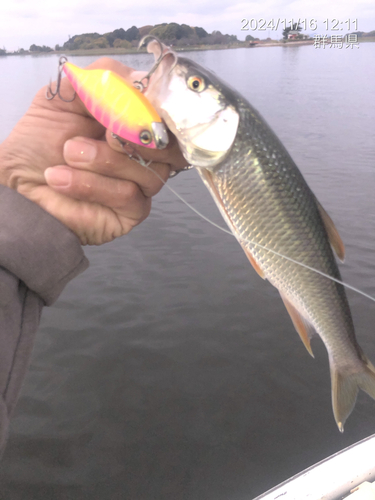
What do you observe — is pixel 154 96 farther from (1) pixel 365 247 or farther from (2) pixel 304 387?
(1) pixel 365 247

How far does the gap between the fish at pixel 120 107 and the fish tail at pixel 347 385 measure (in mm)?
1959

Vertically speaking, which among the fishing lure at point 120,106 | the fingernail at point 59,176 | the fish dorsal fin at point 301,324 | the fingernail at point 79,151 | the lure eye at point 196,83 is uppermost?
the lure eye at point 196,83

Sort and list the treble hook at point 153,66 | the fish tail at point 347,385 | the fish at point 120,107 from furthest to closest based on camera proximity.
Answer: the fish tail at point 347,385 < the treble hook at point 153,66 < the fish at point 120,107

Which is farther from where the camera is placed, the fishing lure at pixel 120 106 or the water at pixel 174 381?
the water at pixel 174 381

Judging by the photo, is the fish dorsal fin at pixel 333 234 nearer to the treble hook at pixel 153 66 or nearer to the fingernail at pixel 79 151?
the treble hook at pixel 153 66

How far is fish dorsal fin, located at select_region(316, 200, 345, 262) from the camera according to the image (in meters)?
1.98

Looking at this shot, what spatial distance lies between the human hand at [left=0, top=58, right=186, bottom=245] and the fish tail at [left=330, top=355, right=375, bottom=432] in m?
1.81

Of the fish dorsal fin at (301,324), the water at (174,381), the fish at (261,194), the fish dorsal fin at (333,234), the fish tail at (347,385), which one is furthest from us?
the water at (174,381)

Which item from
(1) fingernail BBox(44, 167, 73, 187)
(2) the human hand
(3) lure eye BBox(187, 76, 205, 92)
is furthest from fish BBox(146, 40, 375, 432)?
(1) fingernail BBox(44, 167, 73, 187)

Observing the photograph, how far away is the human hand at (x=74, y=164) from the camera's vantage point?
1.63 metres

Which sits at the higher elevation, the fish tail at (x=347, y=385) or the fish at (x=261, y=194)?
the fish at (x=261, y=194)

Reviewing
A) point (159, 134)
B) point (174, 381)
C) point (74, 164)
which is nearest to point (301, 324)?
point (159, 134)

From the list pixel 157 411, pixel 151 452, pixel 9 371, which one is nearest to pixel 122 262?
pixel 157 411

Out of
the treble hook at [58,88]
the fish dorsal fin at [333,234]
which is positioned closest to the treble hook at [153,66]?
the treble hook at [58,88]
